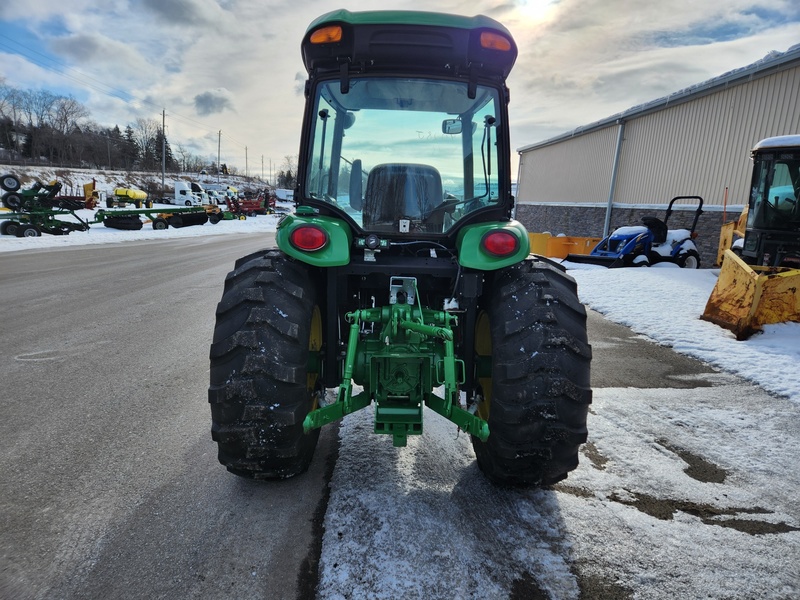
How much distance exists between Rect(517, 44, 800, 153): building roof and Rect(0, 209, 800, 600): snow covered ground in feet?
37.3

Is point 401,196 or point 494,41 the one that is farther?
point 401,196

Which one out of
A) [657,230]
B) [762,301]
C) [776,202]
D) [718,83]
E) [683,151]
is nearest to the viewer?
[762,301]

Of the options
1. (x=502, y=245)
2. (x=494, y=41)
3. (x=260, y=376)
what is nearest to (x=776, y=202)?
(x=494, y=41)

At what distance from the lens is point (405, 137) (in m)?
3.05

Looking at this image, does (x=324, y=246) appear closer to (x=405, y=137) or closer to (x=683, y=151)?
(x=405, y=137)

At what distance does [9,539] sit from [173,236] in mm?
22499

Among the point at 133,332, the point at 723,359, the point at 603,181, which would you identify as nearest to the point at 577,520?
the point at 723,359

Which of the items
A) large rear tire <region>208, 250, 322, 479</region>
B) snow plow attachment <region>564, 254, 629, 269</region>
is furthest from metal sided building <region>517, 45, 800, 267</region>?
large rear tire <region>208, 250, 322, 479</region>

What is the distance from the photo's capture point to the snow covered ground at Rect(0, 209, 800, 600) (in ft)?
6.64

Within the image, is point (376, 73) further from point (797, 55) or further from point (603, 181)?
point (603, 181)

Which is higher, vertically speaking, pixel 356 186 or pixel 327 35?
pixel 327 35

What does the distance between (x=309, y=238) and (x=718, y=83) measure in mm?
15400

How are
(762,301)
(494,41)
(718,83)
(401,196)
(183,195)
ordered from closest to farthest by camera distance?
(494,41), (401,196), (762,301), (718,83), (183,195)

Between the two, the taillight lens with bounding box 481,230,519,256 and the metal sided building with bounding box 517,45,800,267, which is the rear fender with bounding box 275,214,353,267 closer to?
the taillight lens with bounding box 481,230,519,256
